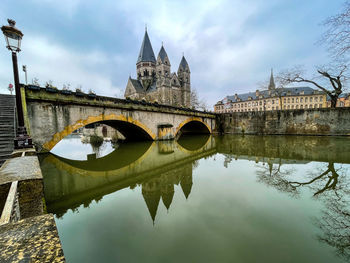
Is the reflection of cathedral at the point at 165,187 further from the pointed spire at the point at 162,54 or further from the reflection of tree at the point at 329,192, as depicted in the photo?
the pointed spire at the point at 162,54

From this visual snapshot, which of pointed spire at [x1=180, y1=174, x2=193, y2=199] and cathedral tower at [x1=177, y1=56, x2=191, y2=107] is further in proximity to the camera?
cathedral tower at [x1=177, y1=56, x2=191, y2=107]

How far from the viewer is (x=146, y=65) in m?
60.4

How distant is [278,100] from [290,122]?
39.5m

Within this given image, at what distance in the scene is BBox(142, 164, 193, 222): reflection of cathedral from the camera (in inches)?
142

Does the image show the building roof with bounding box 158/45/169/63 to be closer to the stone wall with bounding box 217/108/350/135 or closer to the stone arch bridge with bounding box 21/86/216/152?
the stone wall with bounding box 217/108/350/135

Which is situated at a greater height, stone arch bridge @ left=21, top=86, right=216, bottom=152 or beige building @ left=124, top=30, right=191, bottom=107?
beige building @ left=124, top=30, right=191, bottom=107

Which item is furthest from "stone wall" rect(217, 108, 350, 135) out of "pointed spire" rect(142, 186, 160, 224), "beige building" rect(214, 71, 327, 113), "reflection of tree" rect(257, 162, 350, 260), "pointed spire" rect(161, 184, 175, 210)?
"beige building" rect(214, 71, 327, 113)

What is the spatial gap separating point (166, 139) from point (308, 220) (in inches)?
503

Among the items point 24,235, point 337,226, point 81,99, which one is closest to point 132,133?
point 81,99

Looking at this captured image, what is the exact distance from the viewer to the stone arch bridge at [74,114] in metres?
7.85

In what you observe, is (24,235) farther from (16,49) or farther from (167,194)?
(16,49)

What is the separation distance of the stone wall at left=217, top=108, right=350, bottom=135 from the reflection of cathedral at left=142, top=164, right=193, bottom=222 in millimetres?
19753

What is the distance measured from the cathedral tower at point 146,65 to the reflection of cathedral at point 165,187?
192 ft

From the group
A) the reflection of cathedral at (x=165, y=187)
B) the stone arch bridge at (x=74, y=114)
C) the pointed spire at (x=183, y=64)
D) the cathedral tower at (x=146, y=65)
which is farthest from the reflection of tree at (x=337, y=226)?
the pointed spire at (x=183, y=64)
